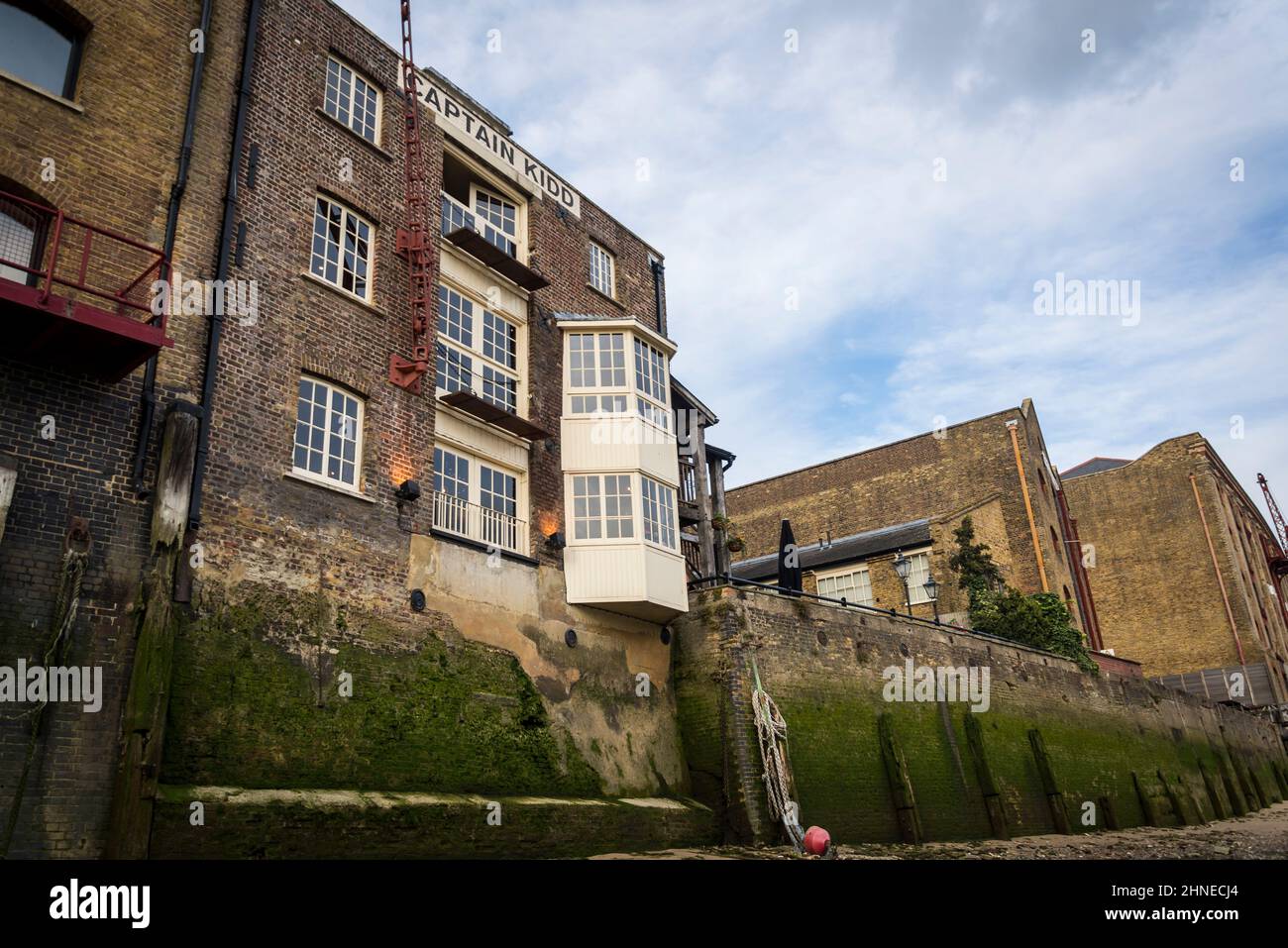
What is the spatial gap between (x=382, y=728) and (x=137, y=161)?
8406 mm

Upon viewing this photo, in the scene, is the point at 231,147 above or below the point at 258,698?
above

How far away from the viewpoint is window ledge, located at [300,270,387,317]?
567 inches

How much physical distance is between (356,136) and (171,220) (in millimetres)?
4452

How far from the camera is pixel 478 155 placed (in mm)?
18828

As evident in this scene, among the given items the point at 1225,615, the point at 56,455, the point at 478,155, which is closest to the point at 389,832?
the point at 56,455

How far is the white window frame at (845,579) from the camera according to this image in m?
33.5

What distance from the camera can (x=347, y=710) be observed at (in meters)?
12.6

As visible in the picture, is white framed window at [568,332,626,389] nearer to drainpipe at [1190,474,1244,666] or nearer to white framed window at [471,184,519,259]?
white framed window at [471,184,519,259]

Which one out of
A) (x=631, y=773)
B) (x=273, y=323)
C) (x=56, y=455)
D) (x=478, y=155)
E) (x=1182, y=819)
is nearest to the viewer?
(x=56, y=455)

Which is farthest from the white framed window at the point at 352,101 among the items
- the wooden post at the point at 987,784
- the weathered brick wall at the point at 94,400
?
the wooden post at the point at 987,784

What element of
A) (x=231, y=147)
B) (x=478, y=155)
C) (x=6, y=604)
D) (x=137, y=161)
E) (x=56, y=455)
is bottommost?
(x=6, y=604)

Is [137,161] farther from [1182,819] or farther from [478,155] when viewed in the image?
[1182,819]

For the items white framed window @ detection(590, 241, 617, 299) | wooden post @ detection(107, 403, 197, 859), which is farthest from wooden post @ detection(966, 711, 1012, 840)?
wooden post @ detection(107, 403, 197, 859)

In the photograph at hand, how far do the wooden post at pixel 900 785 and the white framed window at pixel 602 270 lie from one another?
11.4 meters
